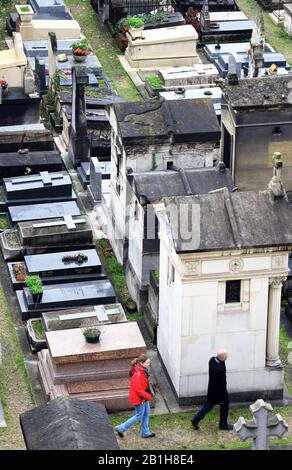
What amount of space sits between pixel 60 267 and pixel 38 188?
183 inches

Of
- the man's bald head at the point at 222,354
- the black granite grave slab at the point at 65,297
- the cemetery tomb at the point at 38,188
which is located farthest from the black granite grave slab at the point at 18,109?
the man's bald head at the point at 222,354

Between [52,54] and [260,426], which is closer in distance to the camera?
[260,426]

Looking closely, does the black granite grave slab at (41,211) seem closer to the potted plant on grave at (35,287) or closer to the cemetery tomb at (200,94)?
the potted plant on grave at (35,287)

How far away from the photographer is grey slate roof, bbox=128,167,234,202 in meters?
37.2

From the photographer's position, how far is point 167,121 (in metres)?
39.6

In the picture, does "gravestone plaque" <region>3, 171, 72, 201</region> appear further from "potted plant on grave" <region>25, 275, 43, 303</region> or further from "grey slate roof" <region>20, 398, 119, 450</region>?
"grey slate roof" <region>20, 398, 119, 450</region>

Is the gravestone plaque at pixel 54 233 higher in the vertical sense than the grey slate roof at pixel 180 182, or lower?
lower

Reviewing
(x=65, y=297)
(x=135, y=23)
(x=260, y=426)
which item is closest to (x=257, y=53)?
(x=135, y=23)

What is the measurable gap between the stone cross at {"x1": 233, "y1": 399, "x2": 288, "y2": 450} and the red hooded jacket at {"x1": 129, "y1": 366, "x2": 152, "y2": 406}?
9.66 ft

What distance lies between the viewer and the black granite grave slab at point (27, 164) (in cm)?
4422

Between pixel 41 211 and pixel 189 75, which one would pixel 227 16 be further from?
pixel 41 211

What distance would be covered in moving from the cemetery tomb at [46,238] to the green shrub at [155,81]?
1199 centimetres

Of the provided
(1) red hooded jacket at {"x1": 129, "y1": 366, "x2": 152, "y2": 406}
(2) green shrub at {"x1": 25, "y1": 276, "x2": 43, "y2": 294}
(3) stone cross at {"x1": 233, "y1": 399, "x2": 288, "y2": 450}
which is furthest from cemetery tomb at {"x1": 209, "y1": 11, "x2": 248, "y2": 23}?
(3) stone cross at {"x1": 233, "y1": 399, "x2": 288, "y2": 450}

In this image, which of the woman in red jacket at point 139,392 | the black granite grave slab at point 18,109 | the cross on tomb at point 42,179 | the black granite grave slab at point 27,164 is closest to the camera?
the woman in red jacket at point 139,392
